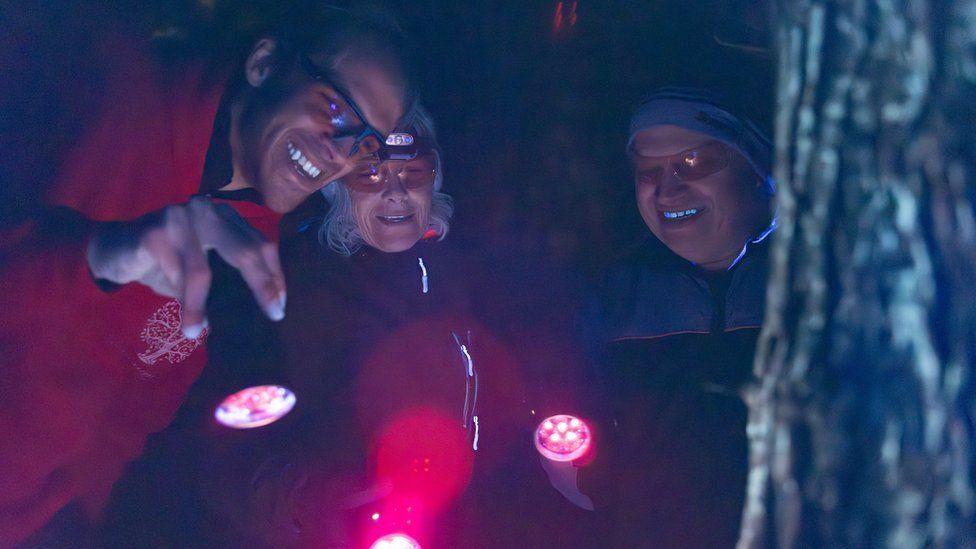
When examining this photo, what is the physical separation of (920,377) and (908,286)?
21cm

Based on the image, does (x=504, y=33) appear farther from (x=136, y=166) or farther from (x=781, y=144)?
(x=136, y=166)

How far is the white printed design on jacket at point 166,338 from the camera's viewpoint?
1.72 meters

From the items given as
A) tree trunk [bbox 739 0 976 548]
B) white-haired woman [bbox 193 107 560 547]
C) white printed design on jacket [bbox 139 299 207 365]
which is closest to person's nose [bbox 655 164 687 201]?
tree trunk [bbox 739 0 976 548]

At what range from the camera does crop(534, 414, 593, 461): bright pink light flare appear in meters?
2.22

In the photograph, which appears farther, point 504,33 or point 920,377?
point 504,33

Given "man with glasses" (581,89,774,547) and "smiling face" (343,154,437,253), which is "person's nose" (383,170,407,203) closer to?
"smiling face" (343,154,437,253)

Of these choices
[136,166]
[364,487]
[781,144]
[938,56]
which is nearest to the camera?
[938,56]

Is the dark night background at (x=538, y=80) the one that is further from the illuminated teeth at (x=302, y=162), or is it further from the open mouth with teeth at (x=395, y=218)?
the illuminated teeth at (x=302, y=162)

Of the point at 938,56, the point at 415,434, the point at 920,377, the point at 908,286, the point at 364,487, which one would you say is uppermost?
the point at 938,56

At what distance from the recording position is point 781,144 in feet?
6.27

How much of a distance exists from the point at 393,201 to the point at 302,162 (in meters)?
0.33

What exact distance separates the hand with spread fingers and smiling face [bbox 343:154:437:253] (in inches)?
13.0

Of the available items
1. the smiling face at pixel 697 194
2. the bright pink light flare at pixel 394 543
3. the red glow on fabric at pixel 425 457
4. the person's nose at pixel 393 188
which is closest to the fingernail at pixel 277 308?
the person's nose at pixel 393 188

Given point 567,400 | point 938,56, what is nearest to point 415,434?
point 567,400
